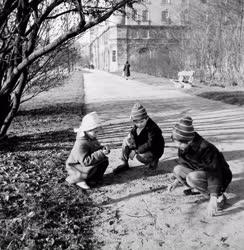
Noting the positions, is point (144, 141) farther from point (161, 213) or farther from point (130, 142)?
point (161, 213)

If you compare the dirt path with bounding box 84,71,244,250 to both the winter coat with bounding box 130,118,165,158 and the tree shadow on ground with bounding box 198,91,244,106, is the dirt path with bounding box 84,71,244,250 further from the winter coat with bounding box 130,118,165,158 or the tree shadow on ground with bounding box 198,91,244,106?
the tree shadow on ground with bounding box 198,91,244,106

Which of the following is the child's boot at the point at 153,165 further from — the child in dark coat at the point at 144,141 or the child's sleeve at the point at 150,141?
the child's sleeve at the point at 150,141

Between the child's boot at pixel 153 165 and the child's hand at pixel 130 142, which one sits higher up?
the child's hand at pixel 130 142

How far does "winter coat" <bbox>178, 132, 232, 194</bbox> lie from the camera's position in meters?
3.67

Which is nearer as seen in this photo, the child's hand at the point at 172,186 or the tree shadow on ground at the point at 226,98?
the child's hand at the point at 172,186

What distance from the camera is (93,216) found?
12.4 ft

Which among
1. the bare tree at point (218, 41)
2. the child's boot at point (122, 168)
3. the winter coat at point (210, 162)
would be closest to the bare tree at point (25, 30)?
the child's boot at point (122, 168)

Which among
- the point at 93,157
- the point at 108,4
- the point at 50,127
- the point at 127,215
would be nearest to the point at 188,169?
the point at 127,215

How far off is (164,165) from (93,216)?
81.6 inches

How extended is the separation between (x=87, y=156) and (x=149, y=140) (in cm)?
104

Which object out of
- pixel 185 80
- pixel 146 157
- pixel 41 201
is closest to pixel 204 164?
pixel 146 157

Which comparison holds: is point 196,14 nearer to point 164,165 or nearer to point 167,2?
point 164,165

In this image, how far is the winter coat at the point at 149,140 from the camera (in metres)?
5.00

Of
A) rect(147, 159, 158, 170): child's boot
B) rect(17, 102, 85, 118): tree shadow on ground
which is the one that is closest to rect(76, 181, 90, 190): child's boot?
rect(147, 159, 158, 170): child's boot
